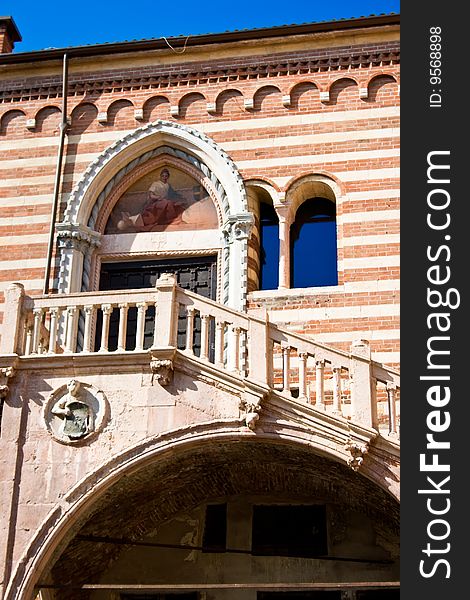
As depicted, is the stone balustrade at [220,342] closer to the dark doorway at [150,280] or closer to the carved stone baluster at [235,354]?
the carved stone baluster at [235,354]

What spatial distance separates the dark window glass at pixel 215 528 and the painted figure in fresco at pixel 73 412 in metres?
2.72

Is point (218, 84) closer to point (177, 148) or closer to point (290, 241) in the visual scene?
point (177, 148)

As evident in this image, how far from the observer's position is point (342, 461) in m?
11.6

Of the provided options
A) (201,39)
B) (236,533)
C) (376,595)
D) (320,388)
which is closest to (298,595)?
(376,595)

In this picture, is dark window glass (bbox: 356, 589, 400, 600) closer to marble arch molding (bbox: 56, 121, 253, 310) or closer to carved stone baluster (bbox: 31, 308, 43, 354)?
marble arch molding (bbox: 56, 121, 253, 310)

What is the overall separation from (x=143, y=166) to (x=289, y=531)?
563 centimetres

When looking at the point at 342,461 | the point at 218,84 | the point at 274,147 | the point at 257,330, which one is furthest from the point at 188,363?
the point at 218,84

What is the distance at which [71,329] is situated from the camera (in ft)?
41.6

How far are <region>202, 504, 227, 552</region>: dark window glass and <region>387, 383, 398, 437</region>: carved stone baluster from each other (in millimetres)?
3314

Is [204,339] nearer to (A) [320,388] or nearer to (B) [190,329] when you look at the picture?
(B) [190,329]

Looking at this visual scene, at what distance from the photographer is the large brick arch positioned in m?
11.8

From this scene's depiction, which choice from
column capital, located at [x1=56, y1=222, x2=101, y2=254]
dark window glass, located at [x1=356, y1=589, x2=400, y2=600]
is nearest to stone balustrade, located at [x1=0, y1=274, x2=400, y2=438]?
dark window glass, located at [x1=356, y1=589, x2=400, y2=600]

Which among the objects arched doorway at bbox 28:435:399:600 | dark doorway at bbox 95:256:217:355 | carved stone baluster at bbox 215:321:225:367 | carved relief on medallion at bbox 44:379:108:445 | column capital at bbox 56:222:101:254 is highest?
column capital at bbox 56:222:101:254

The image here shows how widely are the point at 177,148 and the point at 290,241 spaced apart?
86.2 inches
